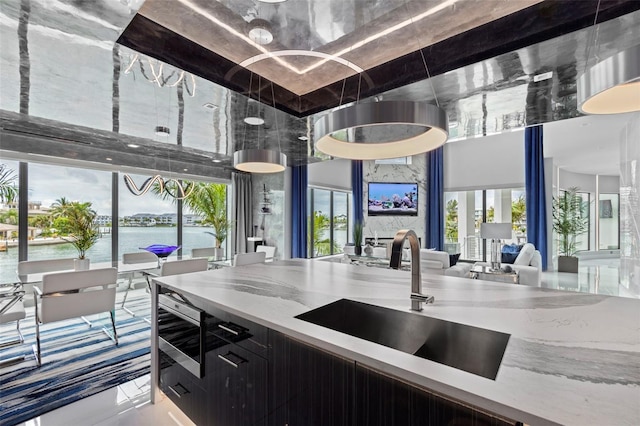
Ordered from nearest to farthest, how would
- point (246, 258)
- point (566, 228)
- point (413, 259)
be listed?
point (413, 259) < point (246, 258) < point (566, 228)

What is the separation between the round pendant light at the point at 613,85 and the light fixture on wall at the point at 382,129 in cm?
52

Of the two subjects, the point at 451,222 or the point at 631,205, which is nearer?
the point at 631,205

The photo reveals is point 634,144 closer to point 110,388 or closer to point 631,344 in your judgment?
point 631,344

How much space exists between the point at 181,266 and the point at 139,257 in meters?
1.98

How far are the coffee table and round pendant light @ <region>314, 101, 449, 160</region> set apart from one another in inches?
125

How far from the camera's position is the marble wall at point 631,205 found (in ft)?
12.7

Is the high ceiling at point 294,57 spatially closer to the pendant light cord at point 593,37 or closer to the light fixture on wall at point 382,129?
the pendant light cord at point 593,37

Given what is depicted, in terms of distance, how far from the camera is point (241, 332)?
4.64 feet

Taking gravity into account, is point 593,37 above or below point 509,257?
above

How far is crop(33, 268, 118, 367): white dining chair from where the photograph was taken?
2.71 m

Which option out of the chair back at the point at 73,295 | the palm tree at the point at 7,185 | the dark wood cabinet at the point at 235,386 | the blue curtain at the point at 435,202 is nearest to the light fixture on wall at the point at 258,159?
the dark wood cabinet at the point at 235,386

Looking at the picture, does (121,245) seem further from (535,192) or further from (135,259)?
(535,192)

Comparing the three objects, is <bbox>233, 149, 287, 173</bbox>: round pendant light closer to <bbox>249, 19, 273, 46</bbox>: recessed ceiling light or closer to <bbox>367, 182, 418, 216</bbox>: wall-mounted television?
<bbox>249, 19, 273, 46</bbox>: recessed ceiling light

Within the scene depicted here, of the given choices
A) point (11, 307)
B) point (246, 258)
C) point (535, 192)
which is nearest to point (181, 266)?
point (246, 258)
